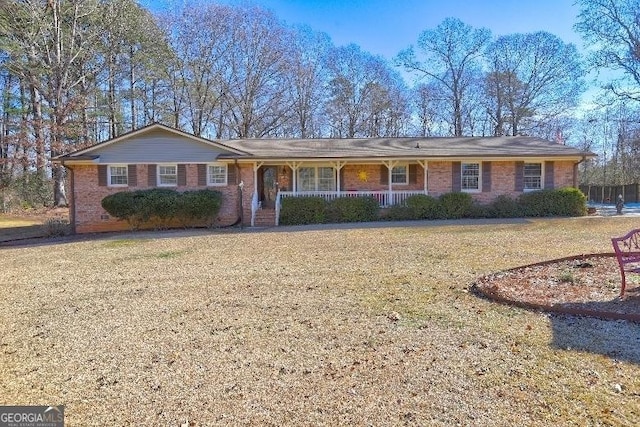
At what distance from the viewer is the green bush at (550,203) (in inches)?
661

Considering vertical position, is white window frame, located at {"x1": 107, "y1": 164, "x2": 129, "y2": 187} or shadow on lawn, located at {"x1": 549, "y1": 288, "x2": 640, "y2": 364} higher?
white window frame, located at {"x1": 107, "y1": 164, "x2": 129, "y2": 187}

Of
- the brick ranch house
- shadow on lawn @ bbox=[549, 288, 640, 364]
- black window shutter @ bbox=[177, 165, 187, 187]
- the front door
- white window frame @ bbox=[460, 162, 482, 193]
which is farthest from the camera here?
the front door

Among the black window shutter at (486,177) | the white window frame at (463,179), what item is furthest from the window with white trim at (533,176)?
the white window frame at (463,179)

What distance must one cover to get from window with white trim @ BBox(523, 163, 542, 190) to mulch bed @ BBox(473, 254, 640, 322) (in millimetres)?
A: 11112

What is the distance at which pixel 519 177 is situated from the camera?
1741 cm

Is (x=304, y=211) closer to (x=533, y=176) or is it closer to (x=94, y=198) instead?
(x=94, y=198)

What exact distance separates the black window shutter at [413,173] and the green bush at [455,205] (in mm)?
1924

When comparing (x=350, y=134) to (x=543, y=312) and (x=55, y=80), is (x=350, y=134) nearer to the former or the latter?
(x=55, y=80)

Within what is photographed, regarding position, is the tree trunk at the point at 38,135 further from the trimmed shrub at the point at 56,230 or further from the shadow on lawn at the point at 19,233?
the trimmed shrub at the point at 56,230

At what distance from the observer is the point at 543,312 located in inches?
185

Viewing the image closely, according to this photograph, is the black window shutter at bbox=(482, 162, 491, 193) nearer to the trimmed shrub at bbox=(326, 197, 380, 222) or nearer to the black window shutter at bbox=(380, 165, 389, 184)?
the black window shutter at bbox=(380, 165, 389, 184)

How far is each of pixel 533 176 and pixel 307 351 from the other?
55.9 ft

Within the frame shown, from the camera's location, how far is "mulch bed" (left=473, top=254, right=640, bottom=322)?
4703 millimetres

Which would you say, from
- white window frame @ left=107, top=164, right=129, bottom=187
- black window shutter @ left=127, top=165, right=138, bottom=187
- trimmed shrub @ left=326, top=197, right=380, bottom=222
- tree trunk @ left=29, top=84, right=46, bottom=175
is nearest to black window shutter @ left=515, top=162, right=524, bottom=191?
trimmed shrub @ left=326, top=197, right=380, bottom=222
